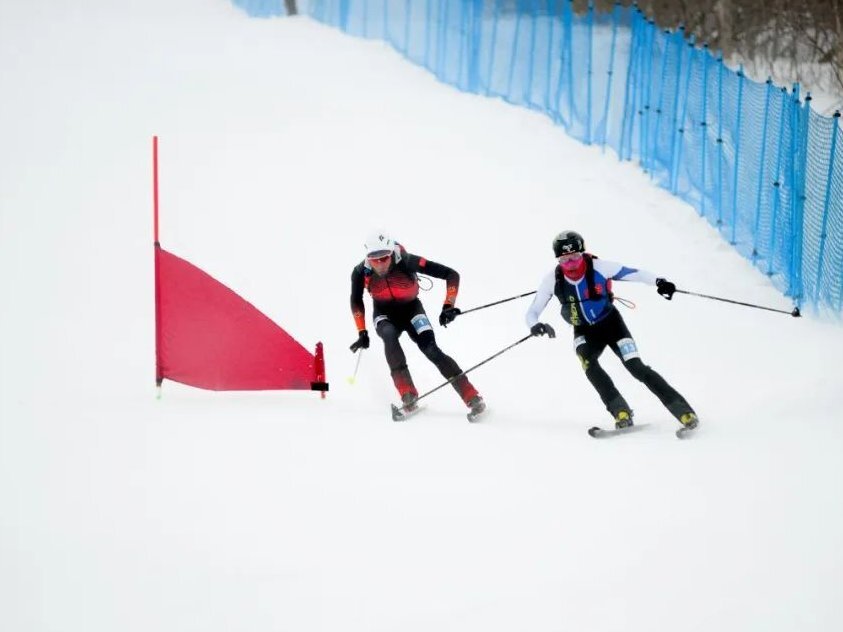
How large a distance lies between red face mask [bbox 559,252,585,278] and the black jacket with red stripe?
3.24 feet

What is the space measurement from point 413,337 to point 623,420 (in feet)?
6.32

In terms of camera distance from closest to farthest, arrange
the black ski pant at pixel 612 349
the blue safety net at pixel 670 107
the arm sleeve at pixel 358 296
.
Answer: the black ski pant at pixel 612 349
the arm sleeve at pixel 358 296
the blue safety net at pixel 670 107

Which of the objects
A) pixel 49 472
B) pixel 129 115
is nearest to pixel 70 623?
pixel 49 472

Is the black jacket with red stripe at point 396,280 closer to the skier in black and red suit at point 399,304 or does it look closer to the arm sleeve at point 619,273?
the skier in black and red suit at point 399,304

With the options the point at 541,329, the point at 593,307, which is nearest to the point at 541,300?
the point at 541,329

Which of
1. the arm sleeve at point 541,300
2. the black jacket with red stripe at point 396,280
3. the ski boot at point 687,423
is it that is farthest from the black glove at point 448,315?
the ski boot at point 687,423

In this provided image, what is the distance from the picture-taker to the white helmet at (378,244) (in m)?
8.62

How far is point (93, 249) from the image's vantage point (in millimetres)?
13727

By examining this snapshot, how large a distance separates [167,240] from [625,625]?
10.3 metres

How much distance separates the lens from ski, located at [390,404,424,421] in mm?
8430

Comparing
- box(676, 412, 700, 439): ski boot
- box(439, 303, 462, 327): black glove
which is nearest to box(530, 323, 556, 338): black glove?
box(439, 303, 462, 327): black glove

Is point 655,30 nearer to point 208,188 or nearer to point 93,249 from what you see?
point 208,188

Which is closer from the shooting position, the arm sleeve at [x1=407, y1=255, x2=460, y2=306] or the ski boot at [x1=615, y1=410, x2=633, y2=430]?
the ski boot at [x1=615, y1=410, x2=633, y2=430]

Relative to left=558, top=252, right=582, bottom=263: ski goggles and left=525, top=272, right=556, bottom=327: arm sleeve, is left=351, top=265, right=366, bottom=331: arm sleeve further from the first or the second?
left=558, top=252, right=582, bottom=263: ski goggles
